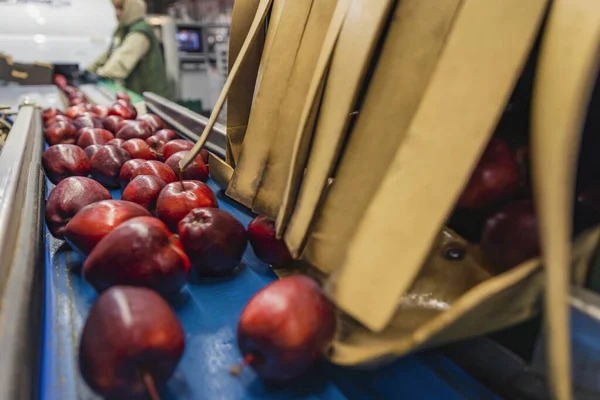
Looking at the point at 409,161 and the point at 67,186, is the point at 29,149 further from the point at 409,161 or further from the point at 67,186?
the point at 409,161

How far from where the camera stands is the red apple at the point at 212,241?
31.5 inches

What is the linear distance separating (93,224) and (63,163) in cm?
70

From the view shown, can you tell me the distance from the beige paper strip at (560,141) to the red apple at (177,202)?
738 mm

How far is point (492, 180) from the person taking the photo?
0.55 m

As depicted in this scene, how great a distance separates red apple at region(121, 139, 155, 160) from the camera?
1.42 m

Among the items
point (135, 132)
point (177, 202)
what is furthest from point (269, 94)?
point (135, 132)

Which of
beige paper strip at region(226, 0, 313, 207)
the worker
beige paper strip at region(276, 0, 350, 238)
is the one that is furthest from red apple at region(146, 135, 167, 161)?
the worker

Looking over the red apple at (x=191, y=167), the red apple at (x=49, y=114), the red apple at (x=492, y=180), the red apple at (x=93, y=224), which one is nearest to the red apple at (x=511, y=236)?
the red apple at (x=492, y=180)

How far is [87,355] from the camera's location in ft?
1.68

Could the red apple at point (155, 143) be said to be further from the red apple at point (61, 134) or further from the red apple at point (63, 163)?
the red apple at point (61, 134)

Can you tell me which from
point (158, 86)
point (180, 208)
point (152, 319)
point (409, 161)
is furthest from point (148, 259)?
point (158, 86)

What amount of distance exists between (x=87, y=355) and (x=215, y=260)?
1.09 feet

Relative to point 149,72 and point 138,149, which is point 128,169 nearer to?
point 138,149

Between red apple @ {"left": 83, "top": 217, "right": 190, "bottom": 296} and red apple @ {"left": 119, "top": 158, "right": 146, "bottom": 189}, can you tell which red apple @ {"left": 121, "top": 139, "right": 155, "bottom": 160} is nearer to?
red apple @ {"left": 119, "top": 158, "right": 146, "bottom": 189}
